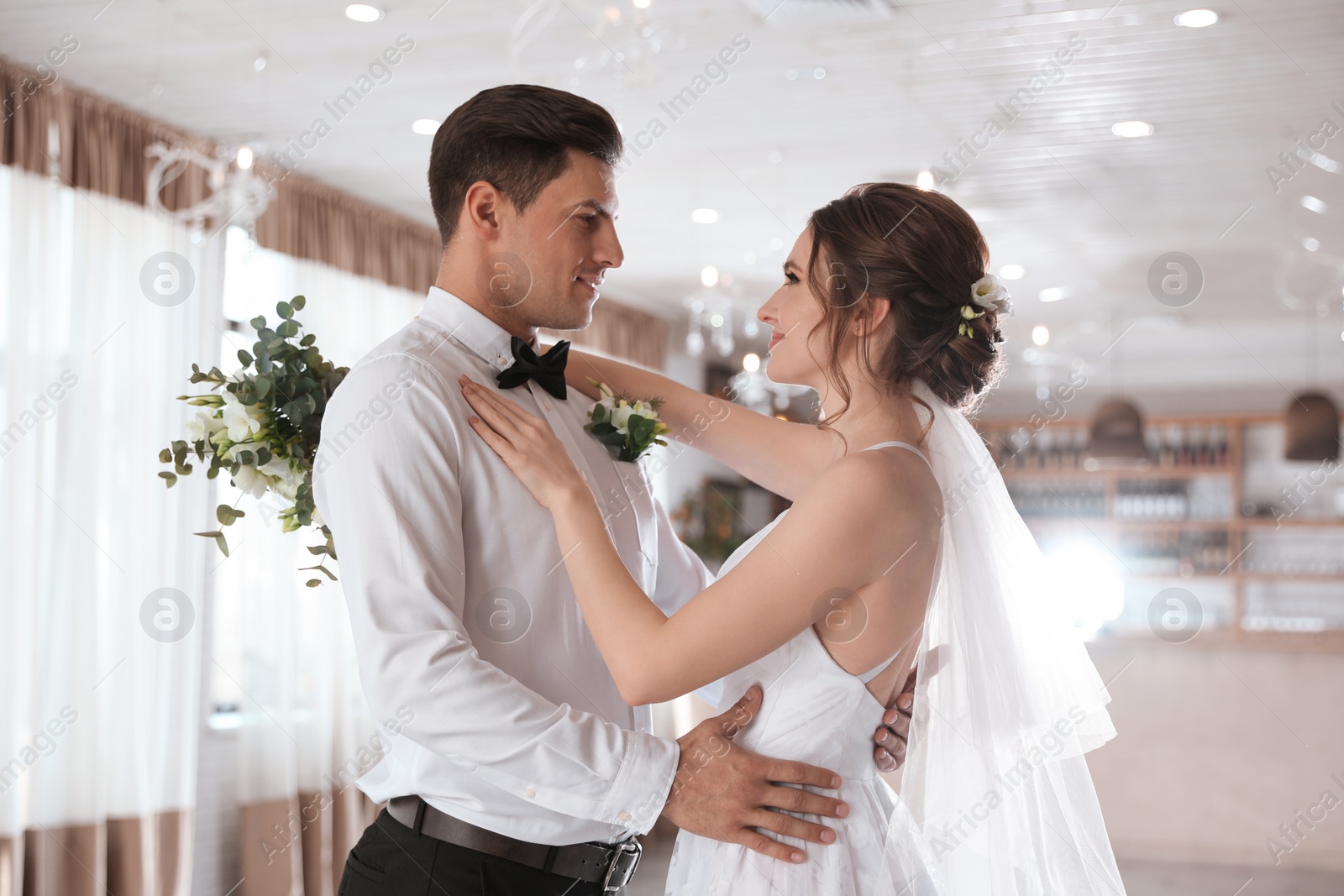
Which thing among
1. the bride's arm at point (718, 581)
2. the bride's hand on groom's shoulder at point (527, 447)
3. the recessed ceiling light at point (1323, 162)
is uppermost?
the recessed ceiling light at point (1323, 162)

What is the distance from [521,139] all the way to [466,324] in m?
0.33

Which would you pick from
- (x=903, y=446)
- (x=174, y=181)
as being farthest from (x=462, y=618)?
(x=174, y=181)

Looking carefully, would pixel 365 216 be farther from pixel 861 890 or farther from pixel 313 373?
pixel 861 890

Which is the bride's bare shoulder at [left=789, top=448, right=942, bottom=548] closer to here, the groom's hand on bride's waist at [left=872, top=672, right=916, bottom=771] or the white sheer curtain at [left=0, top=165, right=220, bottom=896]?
the groom's hand on bride's waist at [left=872, top=672, right=916, bottom=771]

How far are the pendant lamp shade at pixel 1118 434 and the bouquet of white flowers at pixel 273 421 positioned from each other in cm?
677

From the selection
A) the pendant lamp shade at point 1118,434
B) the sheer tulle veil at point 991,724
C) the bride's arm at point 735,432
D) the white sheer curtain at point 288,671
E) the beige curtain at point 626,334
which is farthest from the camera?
the beige curtain at point 626,334

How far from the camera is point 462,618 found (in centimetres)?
184

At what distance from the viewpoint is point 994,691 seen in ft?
6.97

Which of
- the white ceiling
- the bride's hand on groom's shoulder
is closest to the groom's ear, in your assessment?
the bride's hand on groom's shoulder

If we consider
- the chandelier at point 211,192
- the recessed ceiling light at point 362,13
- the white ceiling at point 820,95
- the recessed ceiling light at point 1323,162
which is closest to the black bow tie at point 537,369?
the white ceiling at point 820,95

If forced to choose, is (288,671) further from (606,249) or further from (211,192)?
(606,249)

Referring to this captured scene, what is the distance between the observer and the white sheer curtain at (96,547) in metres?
4.35

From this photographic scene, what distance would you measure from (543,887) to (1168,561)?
33.4ft

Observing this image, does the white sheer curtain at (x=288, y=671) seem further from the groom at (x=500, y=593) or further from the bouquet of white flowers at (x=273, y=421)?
the groom at (x=500, y=593)
